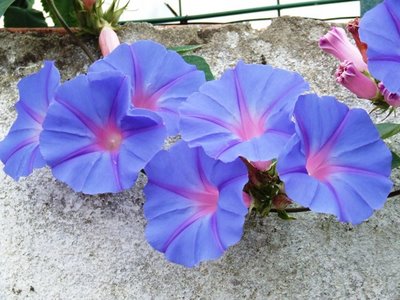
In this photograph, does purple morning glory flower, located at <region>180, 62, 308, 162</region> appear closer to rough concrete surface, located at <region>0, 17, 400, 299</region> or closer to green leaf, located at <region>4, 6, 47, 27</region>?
rough concrete surface, located at <region>0, 17, 400, 299</region>

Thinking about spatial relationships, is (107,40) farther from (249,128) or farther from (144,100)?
(249,128)

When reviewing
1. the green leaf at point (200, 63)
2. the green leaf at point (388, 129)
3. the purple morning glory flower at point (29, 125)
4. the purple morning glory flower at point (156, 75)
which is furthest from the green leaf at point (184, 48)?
the green leaf at point (388, 129)

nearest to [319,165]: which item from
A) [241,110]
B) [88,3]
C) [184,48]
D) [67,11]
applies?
[241,110]

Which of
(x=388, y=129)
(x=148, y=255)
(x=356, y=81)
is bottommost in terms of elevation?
(x=148, y=255)

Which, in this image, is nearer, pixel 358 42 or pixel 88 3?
pixel 358 42

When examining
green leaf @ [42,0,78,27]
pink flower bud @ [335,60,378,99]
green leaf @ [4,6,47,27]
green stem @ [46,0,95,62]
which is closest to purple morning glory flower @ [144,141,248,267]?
pink flower bud @ [335,60,378,99]

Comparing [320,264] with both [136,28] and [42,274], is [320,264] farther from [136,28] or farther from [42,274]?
[136,28]

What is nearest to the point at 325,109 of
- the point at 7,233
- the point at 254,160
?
the point at 254,160
